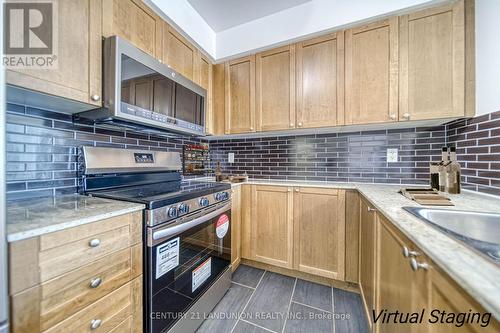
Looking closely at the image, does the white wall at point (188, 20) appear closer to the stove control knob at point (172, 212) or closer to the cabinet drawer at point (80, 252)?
the stove control knob at point (172, 212)

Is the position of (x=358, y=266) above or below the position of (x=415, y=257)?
below

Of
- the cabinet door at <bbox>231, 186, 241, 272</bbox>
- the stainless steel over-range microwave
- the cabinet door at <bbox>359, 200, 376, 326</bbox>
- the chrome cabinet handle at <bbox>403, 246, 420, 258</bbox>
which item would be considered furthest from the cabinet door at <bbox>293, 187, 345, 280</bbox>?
the stainless steel over-range microwave

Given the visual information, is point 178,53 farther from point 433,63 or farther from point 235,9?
point 433,63

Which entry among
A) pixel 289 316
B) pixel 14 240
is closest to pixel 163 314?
pixel 14 240

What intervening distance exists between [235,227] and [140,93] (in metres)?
1.38

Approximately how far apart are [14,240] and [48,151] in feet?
2.66

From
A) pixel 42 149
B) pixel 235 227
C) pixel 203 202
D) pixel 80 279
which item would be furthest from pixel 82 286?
pixel 235 227

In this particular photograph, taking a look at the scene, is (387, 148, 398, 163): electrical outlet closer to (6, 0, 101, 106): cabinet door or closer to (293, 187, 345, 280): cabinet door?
(293, 187, 345, 280): cabinet door

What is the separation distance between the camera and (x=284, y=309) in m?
1.49

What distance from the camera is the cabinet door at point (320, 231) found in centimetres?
171

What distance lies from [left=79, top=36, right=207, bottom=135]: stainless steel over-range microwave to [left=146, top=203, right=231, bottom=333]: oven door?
2.40ft

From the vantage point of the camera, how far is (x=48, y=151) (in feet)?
3.78

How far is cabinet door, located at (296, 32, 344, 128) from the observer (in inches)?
68.1

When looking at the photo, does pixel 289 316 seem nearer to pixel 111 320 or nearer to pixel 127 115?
pixel 111 320
